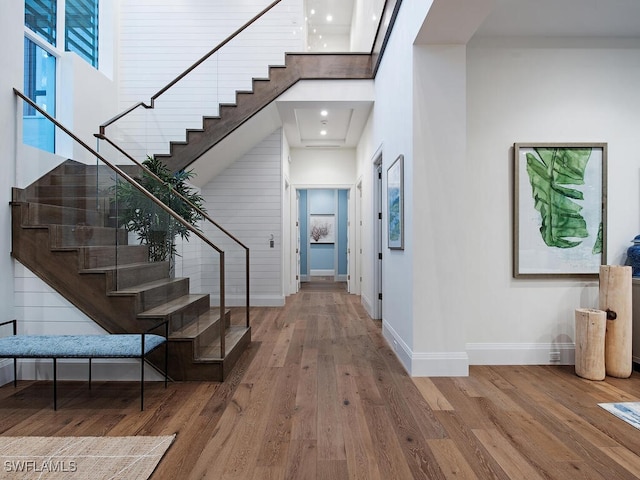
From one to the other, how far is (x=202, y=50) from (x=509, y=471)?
6.60 metres

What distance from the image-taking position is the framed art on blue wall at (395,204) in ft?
10.7

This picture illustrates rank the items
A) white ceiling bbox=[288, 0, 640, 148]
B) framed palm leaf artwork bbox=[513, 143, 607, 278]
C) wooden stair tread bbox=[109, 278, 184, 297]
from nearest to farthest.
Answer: white ceiling bbox=[288, 0, 640, 148] → wooden stair tread bbox=[109, 278, 184, 297] → framed palm leaf artwork bbox=[513, 143, 607, 278]

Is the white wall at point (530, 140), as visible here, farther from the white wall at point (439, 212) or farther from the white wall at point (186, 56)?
the white wall at point (186, 56)

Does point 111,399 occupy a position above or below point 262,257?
below

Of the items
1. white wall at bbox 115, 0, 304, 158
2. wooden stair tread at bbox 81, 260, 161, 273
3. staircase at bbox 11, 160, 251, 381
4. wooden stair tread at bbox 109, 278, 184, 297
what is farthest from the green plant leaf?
white wall at bbox 115, 0, 304, 158

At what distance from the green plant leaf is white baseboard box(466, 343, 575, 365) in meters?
0.92

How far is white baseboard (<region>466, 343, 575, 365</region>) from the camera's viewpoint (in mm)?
3215

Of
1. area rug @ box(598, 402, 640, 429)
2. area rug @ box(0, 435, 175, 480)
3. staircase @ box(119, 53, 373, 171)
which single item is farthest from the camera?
staircase @ box(119, 53, 373, 171)

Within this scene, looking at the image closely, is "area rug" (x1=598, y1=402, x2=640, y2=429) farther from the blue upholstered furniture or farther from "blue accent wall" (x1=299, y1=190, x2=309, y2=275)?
"blue accent wall" (x1=299, y1=190, x2=309, y2=275)

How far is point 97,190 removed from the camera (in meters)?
3.13

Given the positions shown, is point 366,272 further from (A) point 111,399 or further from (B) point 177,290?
(A) point 111,399

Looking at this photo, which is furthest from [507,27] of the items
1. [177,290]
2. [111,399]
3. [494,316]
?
[111,399]

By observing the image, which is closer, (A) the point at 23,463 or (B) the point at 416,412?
(A) the point at 23,463

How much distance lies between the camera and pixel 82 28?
5.32 meters
